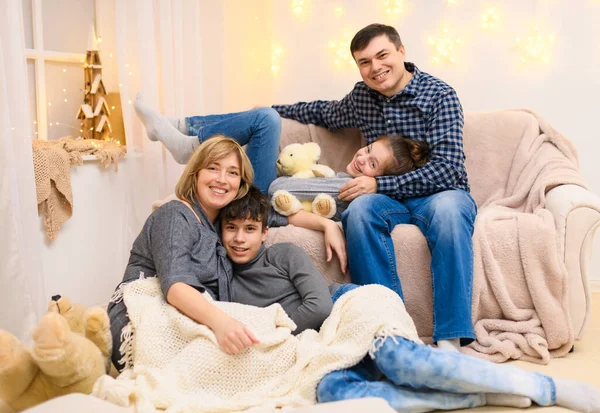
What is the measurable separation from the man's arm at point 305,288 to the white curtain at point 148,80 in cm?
125

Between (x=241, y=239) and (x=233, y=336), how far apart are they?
1.33 ft

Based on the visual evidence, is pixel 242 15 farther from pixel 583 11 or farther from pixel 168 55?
pixel 583 11

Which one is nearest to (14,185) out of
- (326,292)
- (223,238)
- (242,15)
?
(223,238)

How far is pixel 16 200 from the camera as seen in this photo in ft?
7.04

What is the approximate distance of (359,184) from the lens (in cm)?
236

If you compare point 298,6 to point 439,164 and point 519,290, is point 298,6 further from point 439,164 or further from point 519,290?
point 519,290

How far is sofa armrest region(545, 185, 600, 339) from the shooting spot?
2203 millimetres

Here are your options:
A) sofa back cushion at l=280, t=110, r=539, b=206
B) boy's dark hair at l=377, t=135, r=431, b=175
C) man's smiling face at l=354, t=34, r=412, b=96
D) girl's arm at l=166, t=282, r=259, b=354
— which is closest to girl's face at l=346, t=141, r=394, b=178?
boy's dark hair at l=377, t=135, r=431, b=175

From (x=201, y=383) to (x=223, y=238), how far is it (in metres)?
0.51

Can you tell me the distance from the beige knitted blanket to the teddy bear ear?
0.92 metres

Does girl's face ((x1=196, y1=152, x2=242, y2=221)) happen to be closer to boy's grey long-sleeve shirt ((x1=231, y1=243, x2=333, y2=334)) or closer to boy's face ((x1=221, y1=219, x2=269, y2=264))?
boy's face ((x1=221, y1=219, x2=269, y2=264))

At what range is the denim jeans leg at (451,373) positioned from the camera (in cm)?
148

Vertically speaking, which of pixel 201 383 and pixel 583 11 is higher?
pixel 583 11

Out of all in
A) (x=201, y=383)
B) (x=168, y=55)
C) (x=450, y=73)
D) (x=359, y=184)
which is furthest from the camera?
(x=450, y=73)
